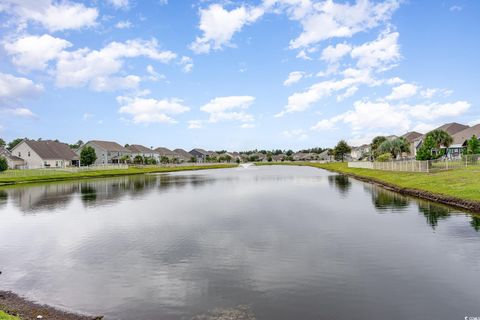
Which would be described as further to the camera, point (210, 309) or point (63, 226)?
point (63, 226)

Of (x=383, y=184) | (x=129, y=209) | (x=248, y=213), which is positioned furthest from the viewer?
(x=383, y=184)

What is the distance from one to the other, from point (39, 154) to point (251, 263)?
10163 centimetres

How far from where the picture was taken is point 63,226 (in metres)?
24.6

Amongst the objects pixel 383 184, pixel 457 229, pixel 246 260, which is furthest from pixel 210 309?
pixel 383 184

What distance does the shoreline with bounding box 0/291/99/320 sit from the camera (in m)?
10.4

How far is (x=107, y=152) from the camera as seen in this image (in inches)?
5340

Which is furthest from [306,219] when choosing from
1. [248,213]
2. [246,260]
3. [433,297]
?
[433,297]

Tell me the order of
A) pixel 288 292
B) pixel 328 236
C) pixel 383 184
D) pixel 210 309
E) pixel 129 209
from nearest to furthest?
pixel 210 309, pixel 288 292, pixel 328 236, pixel 129 209, pixel 383 184

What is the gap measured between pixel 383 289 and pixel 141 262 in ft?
33.1

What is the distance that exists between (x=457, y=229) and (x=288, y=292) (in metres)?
14.6

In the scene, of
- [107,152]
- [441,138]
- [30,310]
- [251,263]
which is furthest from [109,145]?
[30,310]

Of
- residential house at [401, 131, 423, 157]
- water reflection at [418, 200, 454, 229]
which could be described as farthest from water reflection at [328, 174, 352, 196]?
residential house at [401, 131, 423, 157]

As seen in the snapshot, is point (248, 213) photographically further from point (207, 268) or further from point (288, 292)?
point (288, 292)

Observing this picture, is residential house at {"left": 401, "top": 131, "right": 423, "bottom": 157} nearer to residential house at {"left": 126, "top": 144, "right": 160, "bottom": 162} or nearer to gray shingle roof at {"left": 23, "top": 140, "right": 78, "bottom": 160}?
gray shingle roof at {"left": 23, "top": 140, "right": 78, "bottom": 160}
